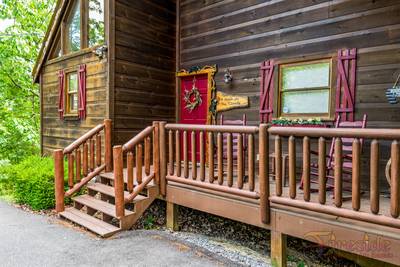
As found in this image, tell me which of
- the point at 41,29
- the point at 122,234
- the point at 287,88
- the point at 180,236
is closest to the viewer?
the point at 122,234

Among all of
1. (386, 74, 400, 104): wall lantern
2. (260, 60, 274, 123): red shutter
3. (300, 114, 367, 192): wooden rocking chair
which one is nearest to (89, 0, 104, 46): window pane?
(260, 60, 274, 123): red shutter

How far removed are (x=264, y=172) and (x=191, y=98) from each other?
328 centimetres

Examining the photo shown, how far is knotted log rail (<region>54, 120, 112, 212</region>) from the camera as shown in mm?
4488

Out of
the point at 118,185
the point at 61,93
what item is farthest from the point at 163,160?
the point at 61,93

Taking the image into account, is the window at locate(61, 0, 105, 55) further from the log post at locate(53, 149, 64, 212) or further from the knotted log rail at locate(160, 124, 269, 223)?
the knotted log rail at locate(160, 124, 269, 223)

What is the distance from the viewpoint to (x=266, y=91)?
477 cm

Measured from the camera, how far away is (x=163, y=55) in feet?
20.3

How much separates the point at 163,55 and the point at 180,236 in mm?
3801

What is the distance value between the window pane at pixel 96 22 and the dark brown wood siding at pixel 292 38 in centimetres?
165

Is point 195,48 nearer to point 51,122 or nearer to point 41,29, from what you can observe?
point 51,122

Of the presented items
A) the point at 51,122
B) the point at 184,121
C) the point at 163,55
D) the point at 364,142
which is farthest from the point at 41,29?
the point at 364,142

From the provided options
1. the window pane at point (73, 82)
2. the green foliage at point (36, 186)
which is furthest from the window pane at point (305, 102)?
the window pane at point (73, 82)

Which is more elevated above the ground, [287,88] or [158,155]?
[287,88]

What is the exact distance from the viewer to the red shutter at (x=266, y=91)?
15.6ft
